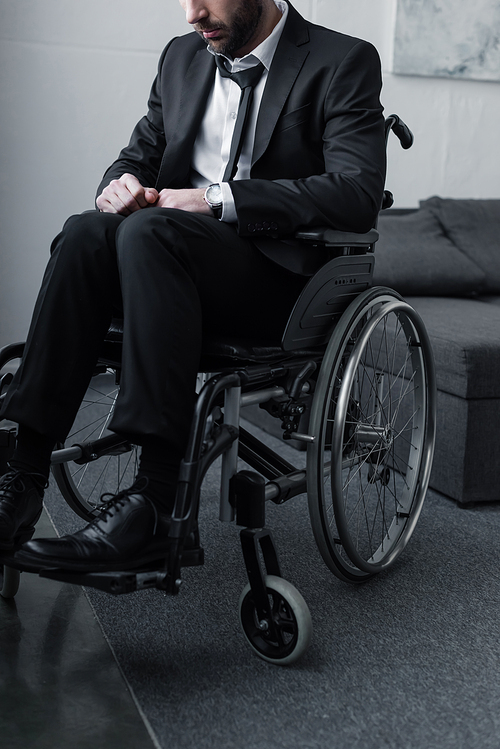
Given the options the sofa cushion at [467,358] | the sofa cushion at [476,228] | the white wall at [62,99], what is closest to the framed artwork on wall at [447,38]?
the white wall at [62,99]

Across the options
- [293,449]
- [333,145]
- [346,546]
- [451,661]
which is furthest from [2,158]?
[451,661]

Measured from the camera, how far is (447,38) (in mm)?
3357

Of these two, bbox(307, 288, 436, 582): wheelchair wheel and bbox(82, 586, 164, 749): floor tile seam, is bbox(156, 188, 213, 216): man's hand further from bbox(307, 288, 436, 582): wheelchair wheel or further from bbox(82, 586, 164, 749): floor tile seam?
bbox(82, 586, 164, 749): floor tile seam

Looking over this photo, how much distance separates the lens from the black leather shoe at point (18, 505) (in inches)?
46.0

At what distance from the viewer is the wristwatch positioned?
4.35ft

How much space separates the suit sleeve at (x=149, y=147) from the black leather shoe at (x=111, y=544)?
2.50ft

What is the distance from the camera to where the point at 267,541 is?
125 centimetres

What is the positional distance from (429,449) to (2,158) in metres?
2.06

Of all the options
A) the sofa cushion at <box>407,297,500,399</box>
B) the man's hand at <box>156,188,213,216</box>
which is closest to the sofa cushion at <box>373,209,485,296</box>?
the sofa cushion at <box>407,297,500,399</box>

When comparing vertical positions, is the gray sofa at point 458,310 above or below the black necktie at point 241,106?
below

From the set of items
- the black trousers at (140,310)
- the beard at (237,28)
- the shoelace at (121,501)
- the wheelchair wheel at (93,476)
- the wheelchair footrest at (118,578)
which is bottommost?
the wheelchair wheel at (93,476)

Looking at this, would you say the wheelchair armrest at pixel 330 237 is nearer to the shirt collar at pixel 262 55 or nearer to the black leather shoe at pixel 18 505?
the shirt collar at pixel 262 55

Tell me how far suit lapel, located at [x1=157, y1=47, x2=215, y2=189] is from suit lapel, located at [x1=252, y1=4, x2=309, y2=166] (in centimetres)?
14

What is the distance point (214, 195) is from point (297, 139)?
0.81 feet
